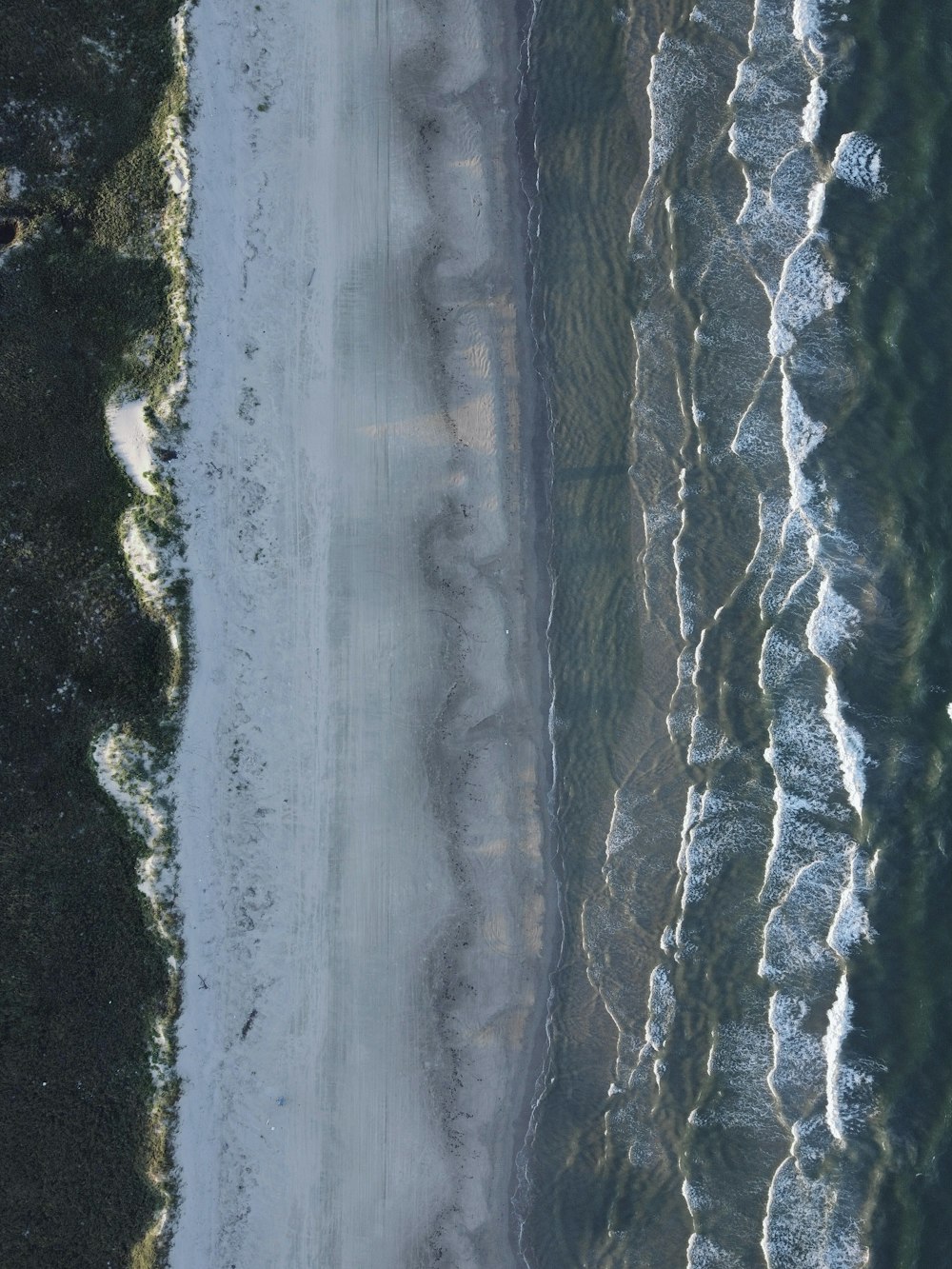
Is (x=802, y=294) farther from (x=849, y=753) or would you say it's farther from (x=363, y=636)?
(x=363, y=636)

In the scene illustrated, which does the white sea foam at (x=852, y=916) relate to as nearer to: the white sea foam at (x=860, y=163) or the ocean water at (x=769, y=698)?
the ocean water at (x=769, y=698)

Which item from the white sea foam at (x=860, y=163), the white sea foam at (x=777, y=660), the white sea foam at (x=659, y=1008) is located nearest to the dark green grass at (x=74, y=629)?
the white sea foam at (x=659, y=1008)

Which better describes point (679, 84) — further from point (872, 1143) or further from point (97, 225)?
point (872, 1143)

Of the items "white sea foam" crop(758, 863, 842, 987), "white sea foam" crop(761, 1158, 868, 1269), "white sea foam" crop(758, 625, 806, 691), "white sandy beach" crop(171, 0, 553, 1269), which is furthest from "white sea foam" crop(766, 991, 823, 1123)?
"white sea foam" crop(758, 625, 806, 691)

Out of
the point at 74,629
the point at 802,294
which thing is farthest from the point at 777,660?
the point at 74,629

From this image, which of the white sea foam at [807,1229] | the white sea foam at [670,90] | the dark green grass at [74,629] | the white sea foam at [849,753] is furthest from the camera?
the white sea foam at [670,90]

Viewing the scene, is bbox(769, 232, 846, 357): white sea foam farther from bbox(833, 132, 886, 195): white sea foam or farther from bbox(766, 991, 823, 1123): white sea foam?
bbox(766, 991, 823, 1123): white sea foam
